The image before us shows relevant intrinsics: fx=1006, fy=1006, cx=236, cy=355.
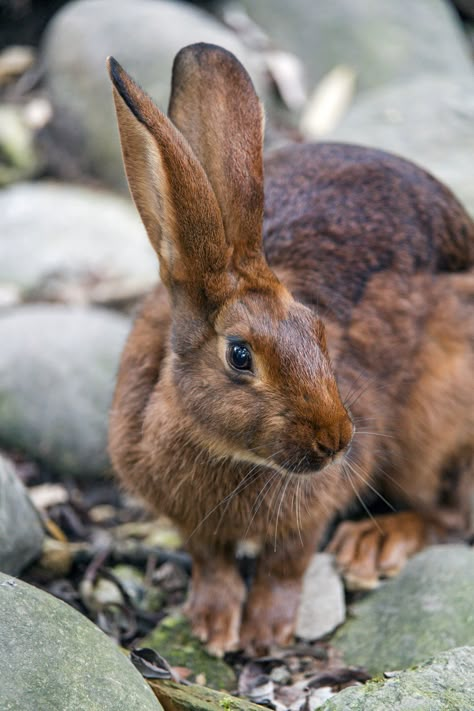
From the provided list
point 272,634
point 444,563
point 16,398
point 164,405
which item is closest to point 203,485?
point 164,405

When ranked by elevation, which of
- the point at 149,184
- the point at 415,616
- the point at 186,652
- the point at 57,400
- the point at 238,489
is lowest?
the point at 57,400

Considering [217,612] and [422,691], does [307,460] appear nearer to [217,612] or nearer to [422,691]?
[422,691]

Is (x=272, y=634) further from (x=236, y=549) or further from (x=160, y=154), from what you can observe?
(x=160, y=154)

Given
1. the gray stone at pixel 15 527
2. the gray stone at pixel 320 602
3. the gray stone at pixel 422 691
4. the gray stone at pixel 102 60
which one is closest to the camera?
the gray stone at pixel 422 691

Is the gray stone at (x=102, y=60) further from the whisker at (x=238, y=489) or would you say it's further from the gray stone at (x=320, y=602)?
the whisker at (x=238, y=489)

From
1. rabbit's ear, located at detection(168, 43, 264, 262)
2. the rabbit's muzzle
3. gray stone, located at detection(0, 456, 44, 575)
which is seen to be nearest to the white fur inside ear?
rabbit's ear, located at detection(168, 43, 264, 262)

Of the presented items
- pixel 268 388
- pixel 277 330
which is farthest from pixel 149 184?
pixel 268 388

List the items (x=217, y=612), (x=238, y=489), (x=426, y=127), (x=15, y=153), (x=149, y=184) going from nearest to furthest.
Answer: (x=149, y=184), (x=238, y=489), (x=217, y=612), (x=426, y=127), (x=15, y=153)

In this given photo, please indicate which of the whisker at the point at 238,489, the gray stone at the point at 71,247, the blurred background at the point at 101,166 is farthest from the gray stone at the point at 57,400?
the whisker at the point at 238,489
